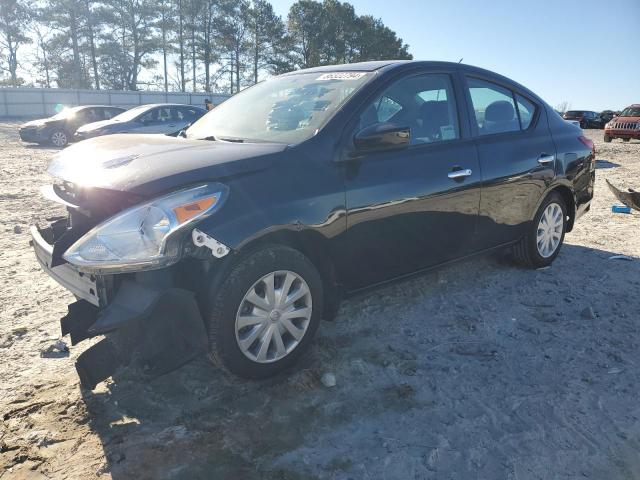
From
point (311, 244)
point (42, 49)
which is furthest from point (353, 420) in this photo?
point (42, 49)

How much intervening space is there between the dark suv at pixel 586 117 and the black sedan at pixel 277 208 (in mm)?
39477

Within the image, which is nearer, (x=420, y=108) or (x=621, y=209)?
(x=420, y=108)

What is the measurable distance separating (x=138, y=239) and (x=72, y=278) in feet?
1.78

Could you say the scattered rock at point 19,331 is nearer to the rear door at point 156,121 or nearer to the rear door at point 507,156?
the rear door at point 507,156

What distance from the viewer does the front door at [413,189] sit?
3.21 m

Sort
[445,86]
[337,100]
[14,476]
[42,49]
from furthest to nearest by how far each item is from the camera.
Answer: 1. [42,49]
2. [445,86]
3. [337,100]
4. [14,476]

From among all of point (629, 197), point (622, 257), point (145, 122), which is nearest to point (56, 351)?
point (622, 257)

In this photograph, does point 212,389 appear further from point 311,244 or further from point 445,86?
point 445,86

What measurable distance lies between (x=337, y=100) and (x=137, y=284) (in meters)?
1.70

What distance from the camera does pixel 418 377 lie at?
3.04 meters

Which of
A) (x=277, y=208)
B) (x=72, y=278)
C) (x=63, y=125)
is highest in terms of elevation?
(x=63, y=125)

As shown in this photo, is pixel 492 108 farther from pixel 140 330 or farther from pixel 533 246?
pixel 140 330

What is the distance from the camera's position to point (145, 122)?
13.3 metres

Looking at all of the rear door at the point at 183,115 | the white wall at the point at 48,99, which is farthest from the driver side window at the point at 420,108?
the white wall at the point at 48,99
